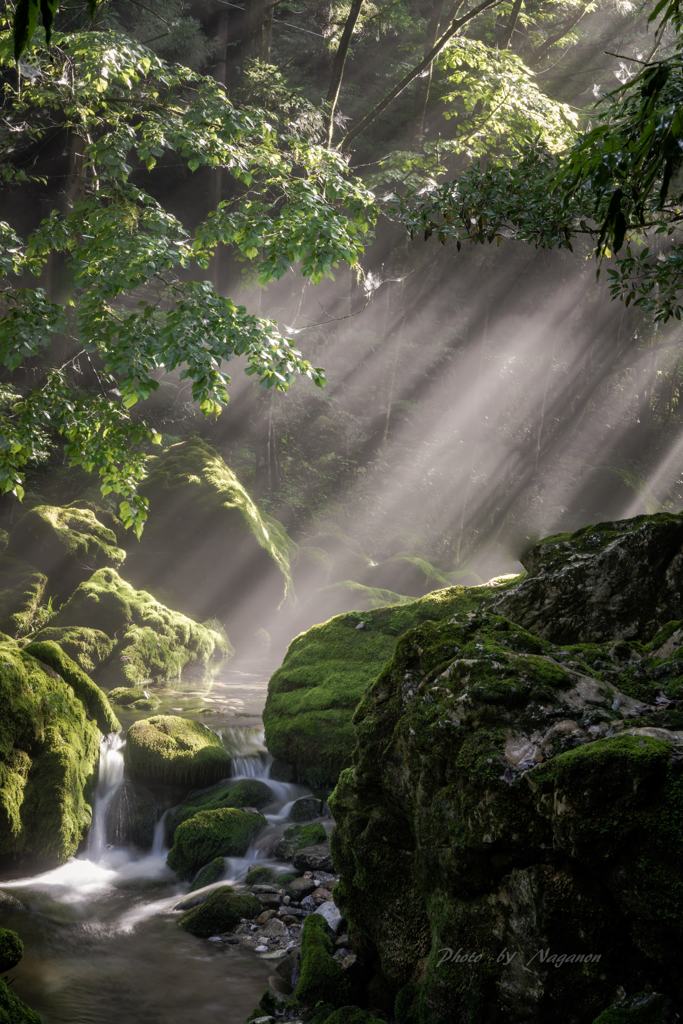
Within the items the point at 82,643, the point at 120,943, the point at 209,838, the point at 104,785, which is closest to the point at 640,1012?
the point at 120,943

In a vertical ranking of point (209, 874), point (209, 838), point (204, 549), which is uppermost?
point (204, 549)

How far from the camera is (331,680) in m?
9.56

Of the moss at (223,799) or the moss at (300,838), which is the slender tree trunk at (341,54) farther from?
the moss at (300,838)

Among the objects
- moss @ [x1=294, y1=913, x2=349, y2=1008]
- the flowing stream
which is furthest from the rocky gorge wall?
the flowing stream

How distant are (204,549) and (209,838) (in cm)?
1028

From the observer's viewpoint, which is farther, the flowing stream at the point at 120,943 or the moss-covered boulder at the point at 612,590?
the moss-covered boulder at the point at 612,590

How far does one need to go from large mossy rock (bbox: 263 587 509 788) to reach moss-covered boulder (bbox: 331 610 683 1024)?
3.86 meters

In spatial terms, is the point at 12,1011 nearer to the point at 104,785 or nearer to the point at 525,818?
the point at 525,818

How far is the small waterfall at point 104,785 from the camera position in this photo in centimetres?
823

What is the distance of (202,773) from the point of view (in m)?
Answer: 9.20

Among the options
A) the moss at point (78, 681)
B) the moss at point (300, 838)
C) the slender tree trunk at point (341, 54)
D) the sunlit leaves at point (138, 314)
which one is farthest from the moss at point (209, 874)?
the slender tree trunk at point (341, 54)

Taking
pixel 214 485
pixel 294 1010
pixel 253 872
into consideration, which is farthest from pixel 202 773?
pixel 214 485

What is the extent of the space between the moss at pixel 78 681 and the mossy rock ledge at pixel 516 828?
507 cm

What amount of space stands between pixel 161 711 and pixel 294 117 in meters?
14.4
